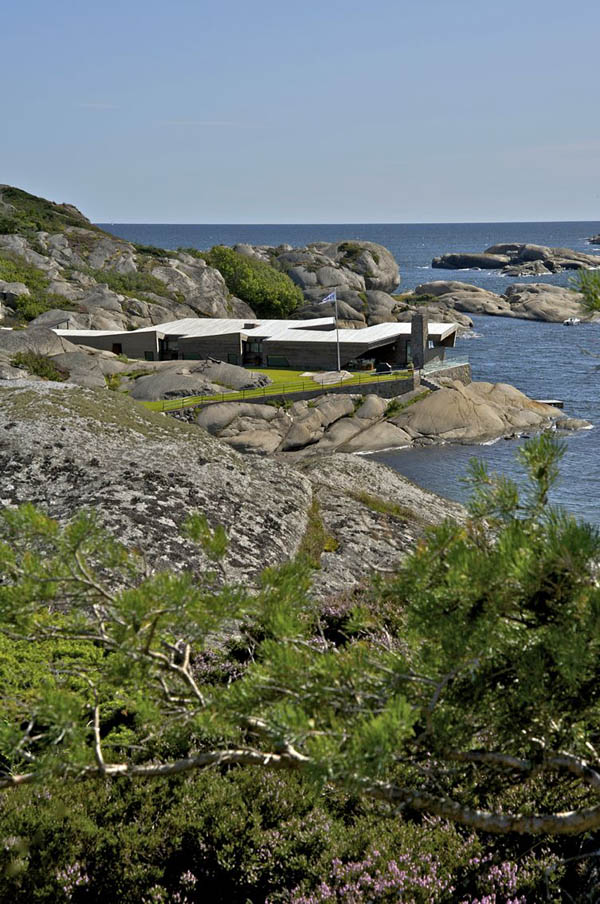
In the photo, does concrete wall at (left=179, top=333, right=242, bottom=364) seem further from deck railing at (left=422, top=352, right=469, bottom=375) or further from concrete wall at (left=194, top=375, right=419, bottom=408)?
deck railing at (left=422, top=352, right=469, bottom=375)

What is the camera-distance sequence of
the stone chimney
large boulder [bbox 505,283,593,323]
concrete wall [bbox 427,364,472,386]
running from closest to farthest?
concrete wall [bbox 427,364,472,386]
the stone chimney
large boulder [bbox 505,283,593,323]

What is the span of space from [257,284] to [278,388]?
47945 millimetres

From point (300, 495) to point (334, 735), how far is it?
47.6 feet

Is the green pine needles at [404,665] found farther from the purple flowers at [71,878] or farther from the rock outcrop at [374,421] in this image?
the rock outcrop at [374,421]

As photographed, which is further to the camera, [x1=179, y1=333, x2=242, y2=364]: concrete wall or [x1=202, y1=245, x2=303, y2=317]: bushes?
[x1=202, y1=245, x2=303, y2=317]: bushes

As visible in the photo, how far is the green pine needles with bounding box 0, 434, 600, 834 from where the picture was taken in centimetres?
517

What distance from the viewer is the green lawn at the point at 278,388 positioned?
57125mm

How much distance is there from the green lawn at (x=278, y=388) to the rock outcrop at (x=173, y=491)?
1383 inches

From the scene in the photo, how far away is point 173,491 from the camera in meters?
17.0

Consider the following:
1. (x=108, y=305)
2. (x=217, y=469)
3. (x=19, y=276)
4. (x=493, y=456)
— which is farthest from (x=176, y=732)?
(x=19, y=276)

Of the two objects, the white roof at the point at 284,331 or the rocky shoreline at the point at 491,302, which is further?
the rocky shoreline at the point at 491,302

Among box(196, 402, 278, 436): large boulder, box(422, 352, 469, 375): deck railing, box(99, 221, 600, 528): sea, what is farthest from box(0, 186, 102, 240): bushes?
box(196, 402, 278, 436): large boulder

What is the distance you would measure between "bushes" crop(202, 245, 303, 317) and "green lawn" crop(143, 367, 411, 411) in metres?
37.3

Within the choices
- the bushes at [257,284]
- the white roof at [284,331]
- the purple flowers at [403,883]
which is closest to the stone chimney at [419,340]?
the white roof at [284,331]
